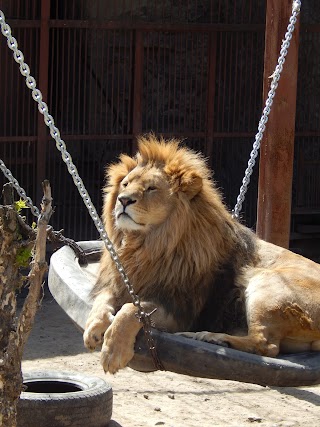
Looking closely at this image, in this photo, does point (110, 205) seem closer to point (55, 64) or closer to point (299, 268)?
point (299, 268)

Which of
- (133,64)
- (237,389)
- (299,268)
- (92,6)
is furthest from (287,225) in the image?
(92,6)

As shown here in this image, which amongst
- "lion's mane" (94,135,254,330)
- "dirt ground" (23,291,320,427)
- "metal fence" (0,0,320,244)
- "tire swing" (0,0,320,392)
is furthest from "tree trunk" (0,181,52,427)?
"metal fence" (0,0,320,244)

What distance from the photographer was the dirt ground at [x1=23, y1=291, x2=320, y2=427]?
596 cm

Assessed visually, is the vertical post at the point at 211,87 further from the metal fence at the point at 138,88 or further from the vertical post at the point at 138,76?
the vertical post at the point at 138,76

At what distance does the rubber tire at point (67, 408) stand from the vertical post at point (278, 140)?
1.75m

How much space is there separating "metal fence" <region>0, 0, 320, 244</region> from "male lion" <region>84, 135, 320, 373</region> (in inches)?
163

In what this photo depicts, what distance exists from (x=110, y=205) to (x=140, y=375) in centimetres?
225

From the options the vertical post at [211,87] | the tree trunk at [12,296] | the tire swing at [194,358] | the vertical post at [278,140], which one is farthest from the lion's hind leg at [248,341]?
the vertical post at [211,87]

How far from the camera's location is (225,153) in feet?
33.0

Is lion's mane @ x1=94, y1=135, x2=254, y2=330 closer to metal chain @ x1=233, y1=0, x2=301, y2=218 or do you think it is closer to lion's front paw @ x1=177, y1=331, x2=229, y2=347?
lion's front paw @ x1=177, y1=331, x2=229, y2=347

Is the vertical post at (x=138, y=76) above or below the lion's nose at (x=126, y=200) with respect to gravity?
above

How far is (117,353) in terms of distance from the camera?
4168mm

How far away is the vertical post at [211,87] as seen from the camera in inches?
371

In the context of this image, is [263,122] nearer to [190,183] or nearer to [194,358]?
[190,183]
